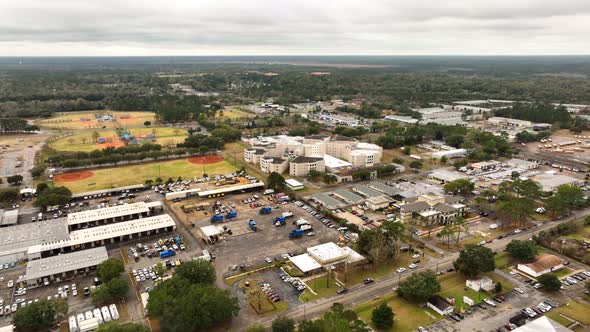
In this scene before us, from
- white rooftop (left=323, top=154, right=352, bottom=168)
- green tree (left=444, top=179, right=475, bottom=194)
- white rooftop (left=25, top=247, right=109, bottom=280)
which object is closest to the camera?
white rooftop (left=25, top=247, right=109, bottom=280)

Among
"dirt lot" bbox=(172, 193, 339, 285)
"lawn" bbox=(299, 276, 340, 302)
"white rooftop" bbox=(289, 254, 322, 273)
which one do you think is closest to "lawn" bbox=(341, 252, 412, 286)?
"lawn" bbox=(299, 276, 340, 302)

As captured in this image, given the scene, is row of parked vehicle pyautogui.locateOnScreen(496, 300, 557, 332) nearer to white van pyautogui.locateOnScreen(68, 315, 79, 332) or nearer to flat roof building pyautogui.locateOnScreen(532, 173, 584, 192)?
flat roof building pyautogui.locateOnScreen(532, 173, 584, 192)

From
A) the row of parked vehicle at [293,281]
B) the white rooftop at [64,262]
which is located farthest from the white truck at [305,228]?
the white rooftop at [64,262]

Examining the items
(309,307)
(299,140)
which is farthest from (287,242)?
(299,140)

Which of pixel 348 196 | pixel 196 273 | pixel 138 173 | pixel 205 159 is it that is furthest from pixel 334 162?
pixel 196 273

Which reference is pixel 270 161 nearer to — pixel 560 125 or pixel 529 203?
pixel 529 203

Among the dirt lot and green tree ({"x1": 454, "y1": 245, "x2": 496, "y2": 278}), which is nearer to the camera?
green tree ({"x1": 454, "y1": 245, "x2": 496, "y2": 278})
